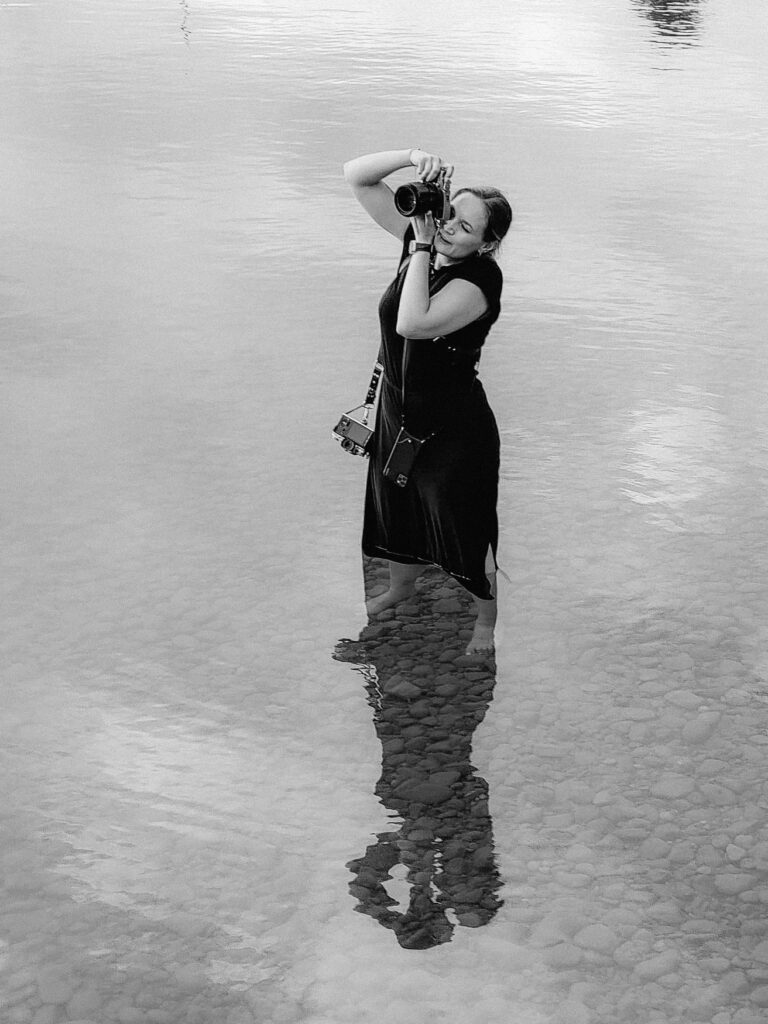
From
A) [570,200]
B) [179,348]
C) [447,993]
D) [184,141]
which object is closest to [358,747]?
[447,993]

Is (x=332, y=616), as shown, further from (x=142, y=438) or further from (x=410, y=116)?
(x=410, y=116)

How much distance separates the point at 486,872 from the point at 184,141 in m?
11.6

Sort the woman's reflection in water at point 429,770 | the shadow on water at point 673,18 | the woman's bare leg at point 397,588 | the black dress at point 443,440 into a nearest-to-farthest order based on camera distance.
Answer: the woman's reflection in water at point 429,770, the black dress at point 443,440, the woman's bare leg at point 397,588, the shadow on water at point 673,18

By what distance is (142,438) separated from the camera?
745 centimetres

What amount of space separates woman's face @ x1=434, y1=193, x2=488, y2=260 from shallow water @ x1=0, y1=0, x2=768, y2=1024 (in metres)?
1.72

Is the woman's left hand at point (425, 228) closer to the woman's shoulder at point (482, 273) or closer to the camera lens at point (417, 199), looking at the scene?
the camera lens at point (417, 199)

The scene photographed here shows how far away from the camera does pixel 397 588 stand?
5727mm

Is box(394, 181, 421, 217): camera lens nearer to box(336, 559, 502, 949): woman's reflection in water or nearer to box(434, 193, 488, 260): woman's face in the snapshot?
box(434, 193, 488, 260): woman's face

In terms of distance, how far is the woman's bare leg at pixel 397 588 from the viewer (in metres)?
5.66

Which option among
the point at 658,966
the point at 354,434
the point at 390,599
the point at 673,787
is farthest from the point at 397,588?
the point at 658,966

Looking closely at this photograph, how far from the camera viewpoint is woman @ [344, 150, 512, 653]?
4652 mm

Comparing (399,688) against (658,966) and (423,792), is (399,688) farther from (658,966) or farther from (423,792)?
(658,966)

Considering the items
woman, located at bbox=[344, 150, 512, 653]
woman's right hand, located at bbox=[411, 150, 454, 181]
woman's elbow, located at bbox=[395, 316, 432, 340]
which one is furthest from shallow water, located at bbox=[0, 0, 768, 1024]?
woman's right hand, located at bbox=[411, 150, 454, 181]

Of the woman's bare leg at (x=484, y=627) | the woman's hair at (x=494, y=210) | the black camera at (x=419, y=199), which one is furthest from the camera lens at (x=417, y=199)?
the woman's bare leg at (x=484, y=627)
